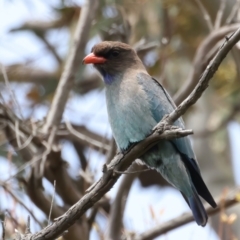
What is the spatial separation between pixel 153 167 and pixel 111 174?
29.5 inches

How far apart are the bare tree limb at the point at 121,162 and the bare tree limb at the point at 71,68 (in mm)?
2156

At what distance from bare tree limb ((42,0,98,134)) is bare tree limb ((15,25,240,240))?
84.9 inches

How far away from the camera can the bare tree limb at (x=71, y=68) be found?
21.3 ft

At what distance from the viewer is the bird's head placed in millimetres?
5184

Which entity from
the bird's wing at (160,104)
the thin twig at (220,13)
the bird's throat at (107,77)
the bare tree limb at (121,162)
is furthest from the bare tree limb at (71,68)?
the bare tree limb at (121,162)

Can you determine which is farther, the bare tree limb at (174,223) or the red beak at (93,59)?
the bare tree limb at (174,223)

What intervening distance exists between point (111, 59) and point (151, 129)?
2.68 feet

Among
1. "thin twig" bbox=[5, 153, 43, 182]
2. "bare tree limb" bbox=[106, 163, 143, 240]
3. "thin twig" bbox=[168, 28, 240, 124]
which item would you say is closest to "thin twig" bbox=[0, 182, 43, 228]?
"thin twig" bbox=[5, 153, 43, 182]

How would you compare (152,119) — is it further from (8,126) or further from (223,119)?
(223,119)

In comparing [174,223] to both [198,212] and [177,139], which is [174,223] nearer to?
[198,212]

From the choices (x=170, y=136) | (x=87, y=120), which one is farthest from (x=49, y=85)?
(x=170, y=136)

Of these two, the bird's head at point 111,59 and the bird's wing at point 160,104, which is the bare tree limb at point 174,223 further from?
the bird's head at point 111,59

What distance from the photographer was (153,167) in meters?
4.80

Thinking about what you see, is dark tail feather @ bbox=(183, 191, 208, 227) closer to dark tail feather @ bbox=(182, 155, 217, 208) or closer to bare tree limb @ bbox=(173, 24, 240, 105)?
dark tail feather @ bbox=(182, 155, 217, 208)
